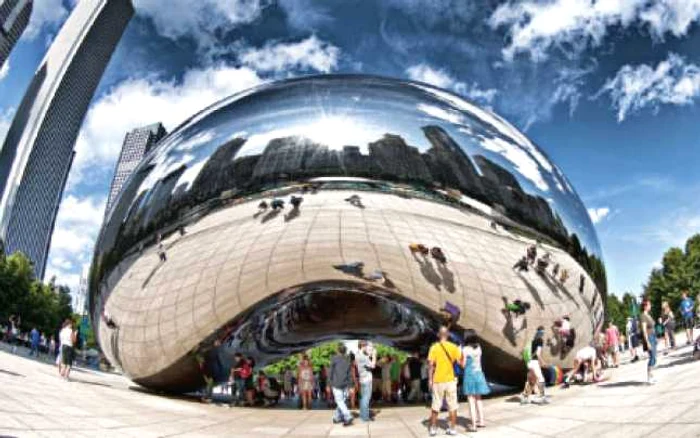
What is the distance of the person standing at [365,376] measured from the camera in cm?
612

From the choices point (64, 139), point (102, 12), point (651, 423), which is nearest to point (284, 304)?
point (651, 423)

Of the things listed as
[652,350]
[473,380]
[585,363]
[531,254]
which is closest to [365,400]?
[473,380]

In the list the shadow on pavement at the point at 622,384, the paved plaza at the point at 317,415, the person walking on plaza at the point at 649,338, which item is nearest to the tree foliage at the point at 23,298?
the paved plaza at the point at 317,415

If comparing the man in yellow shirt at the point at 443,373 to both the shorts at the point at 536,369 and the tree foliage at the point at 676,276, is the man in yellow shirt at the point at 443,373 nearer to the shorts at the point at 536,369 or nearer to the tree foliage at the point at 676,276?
the shorts at the point at 536,369

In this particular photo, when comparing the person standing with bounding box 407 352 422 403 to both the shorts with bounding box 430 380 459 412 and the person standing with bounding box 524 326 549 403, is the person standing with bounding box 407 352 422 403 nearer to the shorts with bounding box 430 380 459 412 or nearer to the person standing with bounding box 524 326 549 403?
the person standing with bounding box 524 326 549 403

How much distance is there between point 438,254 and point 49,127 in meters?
172

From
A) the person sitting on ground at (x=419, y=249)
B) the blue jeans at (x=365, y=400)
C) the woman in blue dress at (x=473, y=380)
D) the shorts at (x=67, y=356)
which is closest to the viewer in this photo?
the woman in blue dress at (x=473, y=380)

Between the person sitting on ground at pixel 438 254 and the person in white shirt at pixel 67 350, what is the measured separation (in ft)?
21.4

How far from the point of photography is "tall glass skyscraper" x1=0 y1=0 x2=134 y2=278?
136 metres

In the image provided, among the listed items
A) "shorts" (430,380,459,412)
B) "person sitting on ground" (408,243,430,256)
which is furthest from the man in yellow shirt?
"person sitting on ground" (408,243,430,256)

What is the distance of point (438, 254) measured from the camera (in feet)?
19.2

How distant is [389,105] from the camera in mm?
6117

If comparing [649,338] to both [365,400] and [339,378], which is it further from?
[339,378]

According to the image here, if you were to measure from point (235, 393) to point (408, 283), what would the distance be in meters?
3.38
